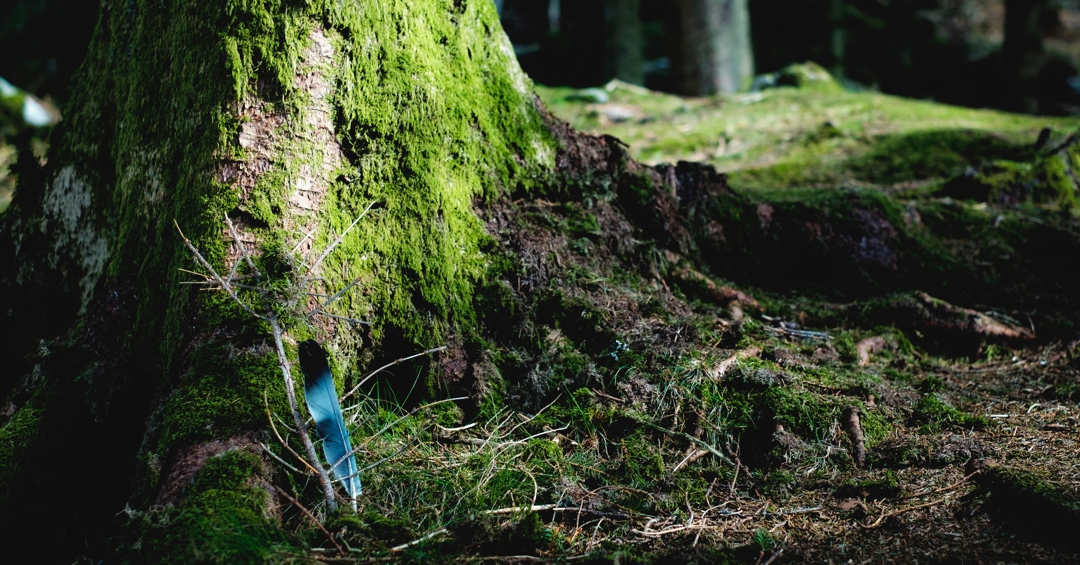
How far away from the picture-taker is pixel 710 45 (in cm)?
1216

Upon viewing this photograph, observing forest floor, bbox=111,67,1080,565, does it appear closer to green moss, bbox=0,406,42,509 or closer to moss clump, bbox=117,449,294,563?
moss clump, bbox=117,449,294,563

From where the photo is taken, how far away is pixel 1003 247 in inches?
186

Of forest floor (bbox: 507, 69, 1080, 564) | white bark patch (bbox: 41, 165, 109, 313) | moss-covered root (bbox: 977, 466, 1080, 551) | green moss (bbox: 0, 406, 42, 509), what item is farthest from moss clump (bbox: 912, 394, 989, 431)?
white bark patch (bbox: 41, 165, 109, 313)

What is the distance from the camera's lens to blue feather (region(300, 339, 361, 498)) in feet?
8.29

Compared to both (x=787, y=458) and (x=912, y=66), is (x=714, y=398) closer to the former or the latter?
(x=787, y=458)

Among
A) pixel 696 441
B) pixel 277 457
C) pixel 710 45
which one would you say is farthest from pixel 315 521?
pixel 710 45

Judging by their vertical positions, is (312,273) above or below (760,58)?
below

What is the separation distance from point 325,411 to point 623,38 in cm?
1198

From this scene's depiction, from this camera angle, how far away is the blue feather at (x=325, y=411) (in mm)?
2525

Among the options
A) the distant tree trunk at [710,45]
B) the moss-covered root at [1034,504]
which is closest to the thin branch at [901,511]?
the moss-covered root at [1034,504]

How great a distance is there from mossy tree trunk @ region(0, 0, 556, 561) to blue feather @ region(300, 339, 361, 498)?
0.20m

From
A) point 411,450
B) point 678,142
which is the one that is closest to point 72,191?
point 411,450

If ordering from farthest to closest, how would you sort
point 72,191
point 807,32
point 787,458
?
point 807,32
point 72,191
point 787,458

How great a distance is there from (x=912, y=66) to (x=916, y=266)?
1655 cm
